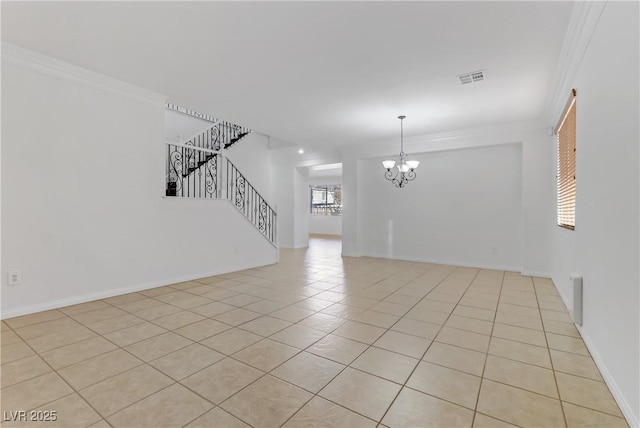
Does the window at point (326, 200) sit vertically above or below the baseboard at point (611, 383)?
above

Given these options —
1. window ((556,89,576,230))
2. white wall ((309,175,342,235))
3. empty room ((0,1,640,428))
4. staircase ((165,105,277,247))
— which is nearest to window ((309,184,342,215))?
white wall ((309,175,342,235))

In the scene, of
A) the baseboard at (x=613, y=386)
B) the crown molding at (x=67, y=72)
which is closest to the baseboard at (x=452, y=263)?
the baseboard at (x=613, y=386)

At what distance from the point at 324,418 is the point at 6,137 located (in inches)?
168

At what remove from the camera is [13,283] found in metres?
3.35

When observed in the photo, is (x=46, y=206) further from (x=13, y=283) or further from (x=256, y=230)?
(x=256, y=230)

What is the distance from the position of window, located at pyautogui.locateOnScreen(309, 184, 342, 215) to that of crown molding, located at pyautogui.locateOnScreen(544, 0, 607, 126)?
9826mm

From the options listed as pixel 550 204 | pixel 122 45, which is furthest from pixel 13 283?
pixel 550 204

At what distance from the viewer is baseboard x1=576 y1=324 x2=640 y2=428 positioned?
169 centimetres

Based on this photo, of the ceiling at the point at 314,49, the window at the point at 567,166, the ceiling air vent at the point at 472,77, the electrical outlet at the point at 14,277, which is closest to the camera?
the ceiling at the point at 314,49

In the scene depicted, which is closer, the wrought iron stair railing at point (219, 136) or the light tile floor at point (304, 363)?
the light tile floor at point (304, 363)

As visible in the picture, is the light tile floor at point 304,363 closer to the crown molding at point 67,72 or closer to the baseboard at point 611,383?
the baseboard at point 611,383

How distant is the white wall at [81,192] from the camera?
3391mm

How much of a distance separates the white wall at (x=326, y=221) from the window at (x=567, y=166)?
30.4ft

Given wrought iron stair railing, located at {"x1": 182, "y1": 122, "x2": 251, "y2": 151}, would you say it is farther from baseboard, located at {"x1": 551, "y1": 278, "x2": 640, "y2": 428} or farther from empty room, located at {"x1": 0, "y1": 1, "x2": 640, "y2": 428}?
baseboard, located at {"x1": 551, "y1": 278, "x2": 640, "y2": 428}
